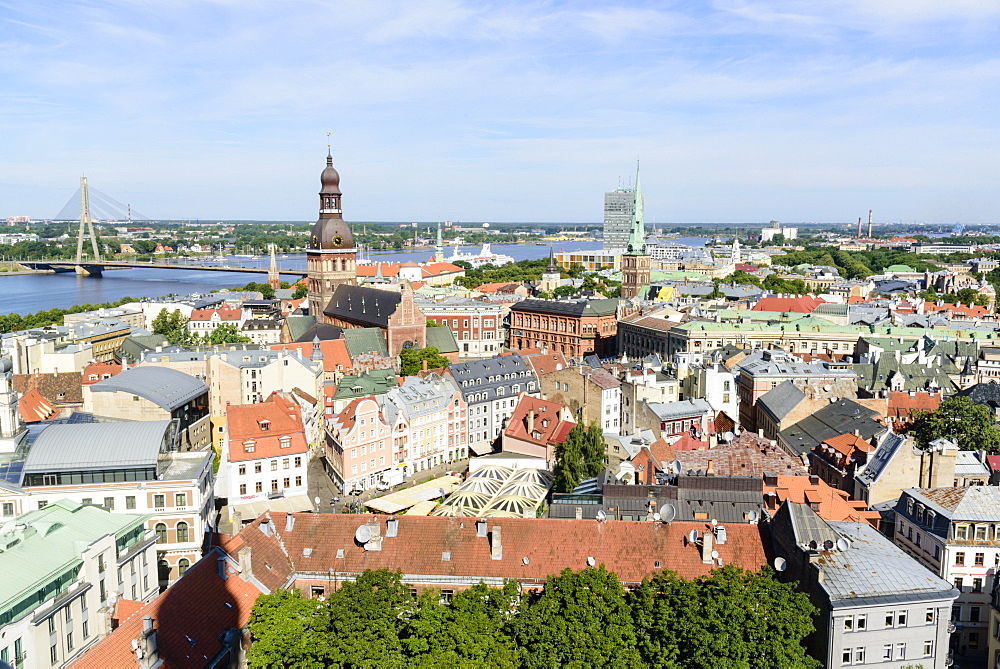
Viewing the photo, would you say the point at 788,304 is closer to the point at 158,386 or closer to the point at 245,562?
the point at 158,386

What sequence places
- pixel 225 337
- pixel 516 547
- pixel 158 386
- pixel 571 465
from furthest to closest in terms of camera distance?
pixel 225 337
pixel 158 386
pixel 571 465
pixel 516 547

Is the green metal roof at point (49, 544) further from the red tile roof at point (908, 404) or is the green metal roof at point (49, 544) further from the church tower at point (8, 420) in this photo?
the red tile roof at point (908, 404)

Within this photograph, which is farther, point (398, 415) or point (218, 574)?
point (398, 415)

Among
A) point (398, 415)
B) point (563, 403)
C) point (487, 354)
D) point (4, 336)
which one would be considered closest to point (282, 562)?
point (398, 415)

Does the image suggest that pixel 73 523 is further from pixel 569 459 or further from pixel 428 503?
pixel 569 459

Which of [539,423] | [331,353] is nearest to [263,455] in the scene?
[539,423]

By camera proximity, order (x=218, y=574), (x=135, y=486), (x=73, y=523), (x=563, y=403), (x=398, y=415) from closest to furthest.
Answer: (x=218, y=574) → (x=73, y=523) → (x=135, y=486) → (x=398, y=415) → (x=563, y=403)

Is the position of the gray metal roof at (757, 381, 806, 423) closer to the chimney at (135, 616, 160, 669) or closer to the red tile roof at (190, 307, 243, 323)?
the chimney at (135, 616, 160, 669)
